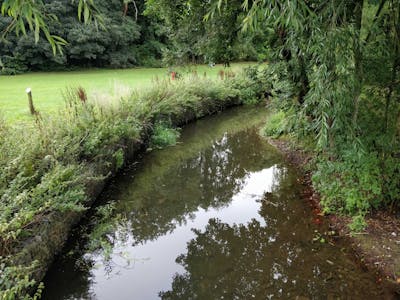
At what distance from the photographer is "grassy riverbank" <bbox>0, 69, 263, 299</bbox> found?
330cm

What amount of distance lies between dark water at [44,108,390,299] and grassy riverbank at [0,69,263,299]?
0.45 metres

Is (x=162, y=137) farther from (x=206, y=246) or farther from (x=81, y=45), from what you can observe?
(x=81, y=45)

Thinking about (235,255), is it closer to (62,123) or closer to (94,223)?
(94,223)

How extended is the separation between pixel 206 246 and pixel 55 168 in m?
2.30

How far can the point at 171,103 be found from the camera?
1021cm

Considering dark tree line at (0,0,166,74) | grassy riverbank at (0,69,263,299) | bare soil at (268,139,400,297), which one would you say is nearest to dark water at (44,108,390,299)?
bare soil at (268,139,400,297)

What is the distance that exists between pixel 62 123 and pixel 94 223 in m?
1.89

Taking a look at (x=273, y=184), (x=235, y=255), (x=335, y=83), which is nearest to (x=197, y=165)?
(x=273, y=184)

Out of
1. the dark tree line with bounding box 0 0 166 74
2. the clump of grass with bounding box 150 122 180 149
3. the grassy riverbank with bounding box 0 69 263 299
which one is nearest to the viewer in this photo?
the grassy riverbank with bounding box 0 69 263 299

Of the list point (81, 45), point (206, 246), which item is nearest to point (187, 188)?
point (206, 246)

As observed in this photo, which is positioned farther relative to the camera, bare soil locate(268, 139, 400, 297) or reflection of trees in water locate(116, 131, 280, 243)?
reflection of trees in water locate(116, 131, 280, 243)

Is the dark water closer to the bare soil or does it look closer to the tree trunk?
the bare soil

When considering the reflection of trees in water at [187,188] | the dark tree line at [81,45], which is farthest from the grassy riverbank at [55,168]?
the dark tree line at [81,45]

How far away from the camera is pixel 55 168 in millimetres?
4328
